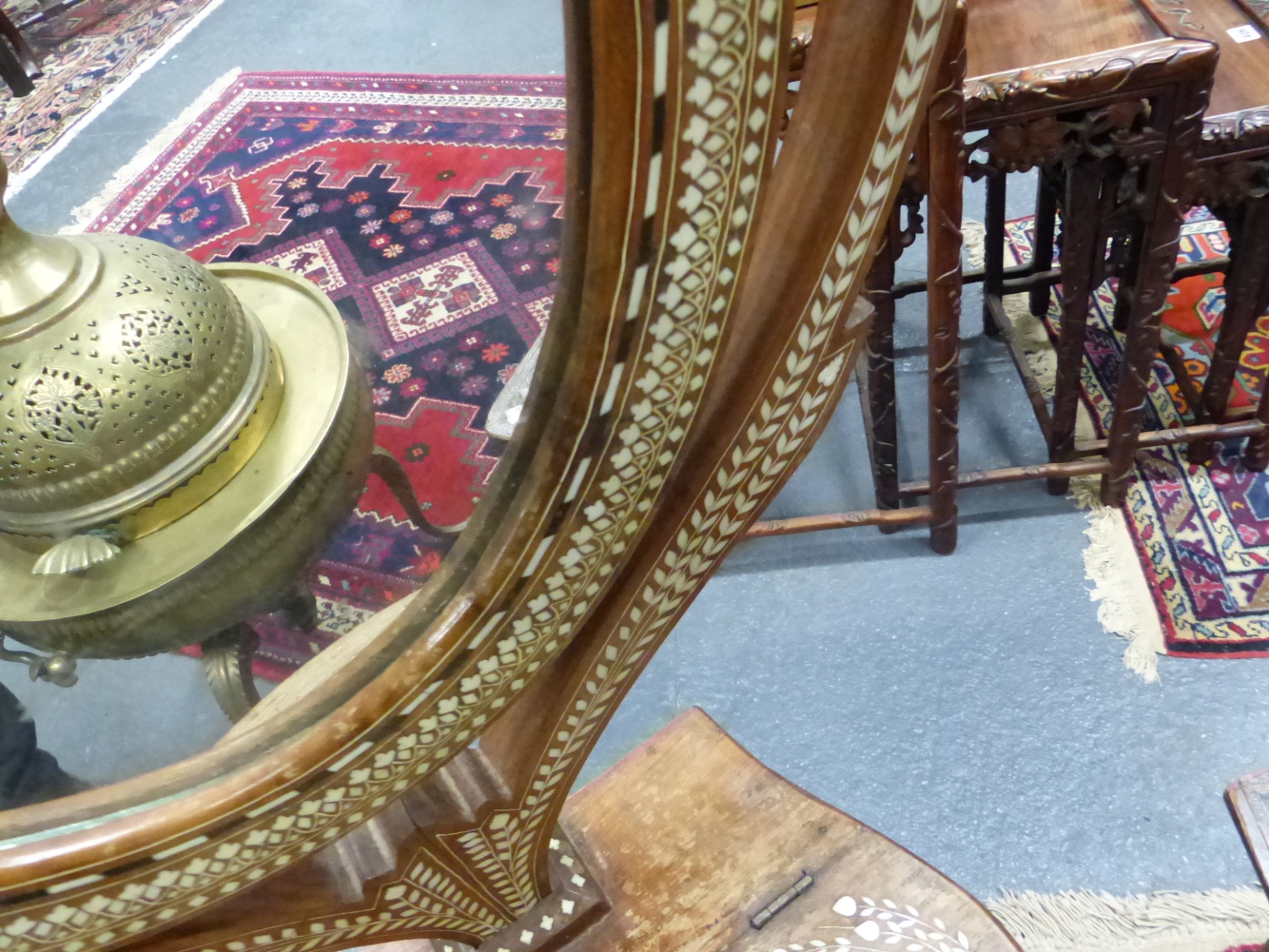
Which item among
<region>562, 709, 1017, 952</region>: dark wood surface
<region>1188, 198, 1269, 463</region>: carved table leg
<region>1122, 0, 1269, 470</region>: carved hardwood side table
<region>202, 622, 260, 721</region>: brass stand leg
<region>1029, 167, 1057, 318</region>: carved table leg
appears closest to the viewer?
<region>202, 622, 260, 721</region>: brass stand leg

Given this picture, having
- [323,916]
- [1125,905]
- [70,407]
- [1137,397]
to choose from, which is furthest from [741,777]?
[1137,397]

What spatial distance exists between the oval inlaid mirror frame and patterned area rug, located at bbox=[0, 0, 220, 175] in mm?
271

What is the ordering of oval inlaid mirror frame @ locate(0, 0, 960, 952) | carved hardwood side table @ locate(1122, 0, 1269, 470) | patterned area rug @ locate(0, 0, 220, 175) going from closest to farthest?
oval inlaid mirror frame @ locate(0, 0, 960, 952) → patterned area rug @ locate(0, 0, 220, 175) → carved hardwood side table @ locate(1122, 0, 1269, 470)

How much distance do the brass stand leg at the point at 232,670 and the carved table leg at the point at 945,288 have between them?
0.75 m

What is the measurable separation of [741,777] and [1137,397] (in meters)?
0.78

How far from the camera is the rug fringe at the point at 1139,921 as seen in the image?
101 centimetres

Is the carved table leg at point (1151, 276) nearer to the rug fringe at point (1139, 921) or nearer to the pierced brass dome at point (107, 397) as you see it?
the rug fringe at point (1139, 921)

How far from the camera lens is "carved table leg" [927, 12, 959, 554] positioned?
888 millimetres

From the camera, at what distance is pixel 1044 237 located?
1535 mm

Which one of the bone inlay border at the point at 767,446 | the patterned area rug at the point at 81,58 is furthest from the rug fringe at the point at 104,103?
the bone inlay border at the point at 767,446

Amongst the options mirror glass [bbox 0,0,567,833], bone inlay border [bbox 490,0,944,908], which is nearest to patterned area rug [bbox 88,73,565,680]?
mirror glass [bbox 0,0,567,833]

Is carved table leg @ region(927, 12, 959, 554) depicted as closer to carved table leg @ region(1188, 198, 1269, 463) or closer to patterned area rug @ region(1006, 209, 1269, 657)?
patterned area rug @ region(1006, 209, 1269, 657)

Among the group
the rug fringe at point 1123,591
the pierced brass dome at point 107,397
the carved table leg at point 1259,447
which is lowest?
the rug fringe at point 1123,591

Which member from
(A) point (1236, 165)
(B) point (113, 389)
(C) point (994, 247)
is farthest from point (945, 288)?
(B) point (113, 389)
